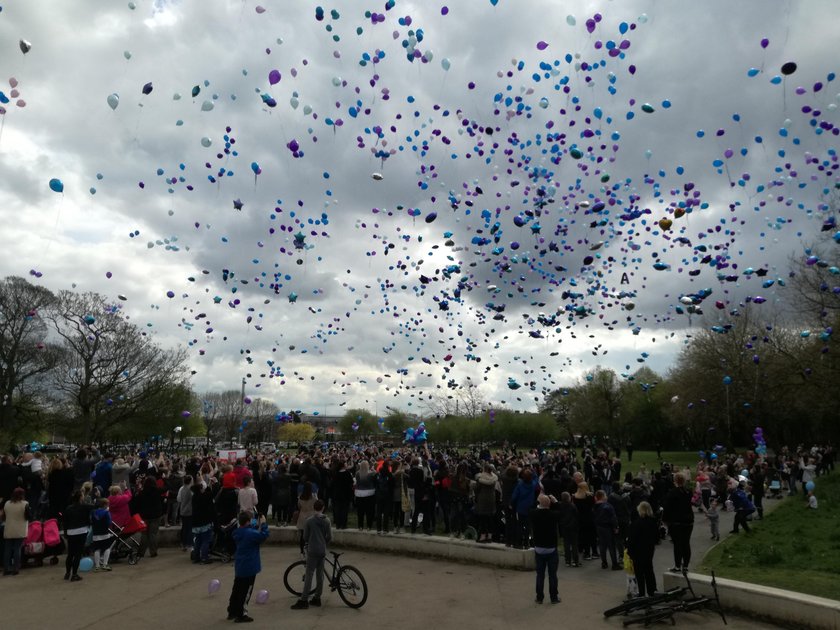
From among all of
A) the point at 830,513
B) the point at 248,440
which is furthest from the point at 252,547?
the point at 248,440

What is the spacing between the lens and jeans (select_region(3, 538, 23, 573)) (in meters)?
11.0

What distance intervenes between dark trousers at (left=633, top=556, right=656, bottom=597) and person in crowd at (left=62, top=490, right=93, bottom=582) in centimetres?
950

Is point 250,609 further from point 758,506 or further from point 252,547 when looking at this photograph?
point 758,506

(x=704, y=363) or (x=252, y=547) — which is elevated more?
(x=704, y=363)

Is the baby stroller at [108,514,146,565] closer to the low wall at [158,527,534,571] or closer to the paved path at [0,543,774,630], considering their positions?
the paved path at [0,543,774,630]

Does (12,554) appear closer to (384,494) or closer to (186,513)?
(186,513)

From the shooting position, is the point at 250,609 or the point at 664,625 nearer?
the point at 664,625

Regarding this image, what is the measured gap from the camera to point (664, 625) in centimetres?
795

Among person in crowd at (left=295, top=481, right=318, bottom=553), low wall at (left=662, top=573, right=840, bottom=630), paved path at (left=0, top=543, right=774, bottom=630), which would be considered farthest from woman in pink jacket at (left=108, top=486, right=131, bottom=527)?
low wall at (left=662, top=573, right=840, bottom=630)

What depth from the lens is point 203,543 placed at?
39.9ft

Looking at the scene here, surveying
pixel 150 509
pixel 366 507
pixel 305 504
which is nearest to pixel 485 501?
pixel 366 507

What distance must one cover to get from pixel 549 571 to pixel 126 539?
8922mm

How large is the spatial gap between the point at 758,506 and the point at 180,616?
55.7 feet

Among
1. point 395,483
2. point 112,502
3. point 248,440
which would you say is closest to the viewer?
point 112,502
